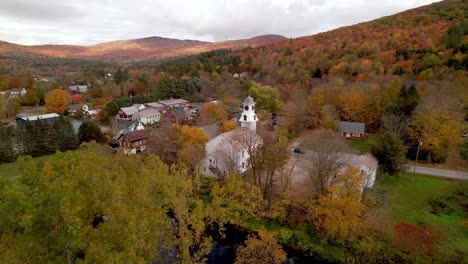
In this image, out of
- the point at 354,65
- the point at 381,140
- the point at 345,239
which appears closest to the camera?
the point at 345,239

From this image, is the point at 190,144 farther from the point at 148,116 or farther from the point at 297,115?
the point at 148,116

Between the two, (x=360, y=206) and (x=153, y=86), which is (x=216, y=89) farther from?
(x=360, y=206)

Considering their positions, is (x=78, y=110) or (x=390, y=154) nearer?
(x=390, y=154)

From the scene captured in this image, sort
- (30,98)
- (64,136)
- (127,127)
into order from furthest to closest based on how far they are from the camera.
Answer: (30,98) < (127,127) < (64,136)

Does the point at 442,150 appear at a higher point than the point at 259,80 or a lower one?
lower

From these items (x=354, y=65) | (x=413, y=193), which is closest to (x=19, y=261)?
(x=413, y=193)

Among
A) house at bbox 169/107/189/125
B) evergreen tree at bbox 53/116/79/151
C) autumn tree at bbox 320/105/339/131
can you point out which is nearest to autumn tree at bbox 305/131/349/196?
autumn tree at bbox 320/105/339/131

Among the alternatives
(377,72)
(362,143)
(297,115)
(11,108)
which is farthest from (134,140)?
(377,72)

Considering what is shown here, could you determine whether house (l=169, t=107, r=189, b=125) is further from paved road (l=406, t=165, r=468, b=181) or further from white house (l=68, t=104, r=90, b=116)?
paved road (l=406, t=165, r=468, b=181)
